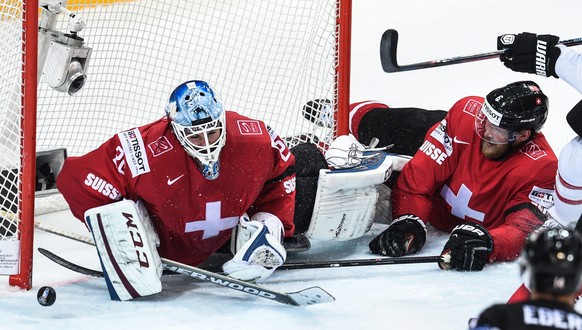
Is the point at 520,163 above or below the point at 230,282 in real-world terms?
above

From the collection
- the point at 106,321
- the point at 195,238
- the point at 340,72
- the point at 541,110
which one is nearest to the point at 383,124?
the point at 340,72

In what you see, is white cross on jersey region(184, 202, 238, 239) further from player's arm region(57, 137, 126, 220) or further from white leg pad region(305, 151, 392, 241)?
white leg pad region(305, 151, 392, 241)

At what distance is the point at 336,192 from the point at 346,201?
57 mm

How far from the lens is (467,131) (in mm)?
3924

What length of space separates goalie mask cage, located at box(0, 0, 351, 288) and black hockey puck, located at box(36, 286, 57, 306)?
1.16 meters

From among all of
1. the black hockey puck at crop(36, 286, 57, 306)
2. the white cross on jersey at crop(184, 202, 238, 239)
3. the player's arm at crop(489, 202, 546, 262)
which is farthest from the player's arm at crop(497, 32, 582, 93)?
the black hockey puck at crop(36, 286, 57, 306)

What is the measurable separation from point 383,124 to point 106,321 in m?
1.81

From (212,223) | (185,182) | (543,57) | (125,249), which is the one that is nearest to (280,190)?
(212,223)

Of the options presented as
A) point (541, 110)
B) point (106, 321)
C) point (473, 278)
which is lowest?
point (106, 321)

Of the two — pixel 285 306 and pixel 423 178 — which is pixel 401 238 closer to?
pixel 423 178

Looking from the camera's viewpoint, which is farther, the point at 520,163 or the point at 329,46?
the point at 329,46

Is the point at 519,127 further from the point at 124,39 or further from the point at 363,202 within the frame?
the point at 124,39

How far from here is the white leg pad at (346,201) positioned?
146 inches

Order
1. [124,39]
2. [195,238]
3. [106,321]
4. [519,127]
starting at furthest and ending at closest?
1. [124,39]
2. [519,127]
3. [195,238]
4. [106,321]
